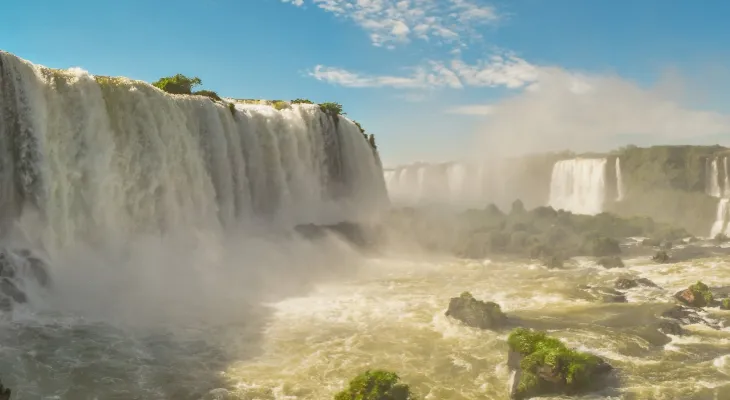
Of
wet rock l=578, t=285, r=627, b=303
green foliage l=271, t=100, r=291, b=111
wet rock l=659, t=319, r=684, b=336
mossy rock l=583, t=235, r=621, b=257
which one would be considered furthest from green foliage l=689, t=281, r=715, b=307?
green foliage l=271, t=100, r=291, b=111

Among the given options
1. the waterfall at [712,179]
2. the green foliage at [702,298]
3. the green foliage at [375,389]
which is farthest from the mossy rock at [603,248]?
the green foliage at [375,389]

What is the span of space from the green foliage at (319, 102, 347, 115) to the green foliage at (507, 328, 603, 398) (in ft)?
94.1

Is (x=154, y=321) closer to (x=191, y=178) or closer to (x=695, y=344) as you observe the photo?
(x=191, y=178)

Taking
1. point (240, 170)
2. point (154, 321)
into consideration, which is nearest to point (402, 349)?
point (154, 321)

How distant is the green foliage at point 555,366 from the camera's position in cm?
1243

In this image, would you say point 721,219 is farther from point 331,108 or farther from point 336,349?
point 336,349

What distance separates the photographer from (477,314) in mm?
17719

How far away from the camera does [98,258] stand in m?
20.4

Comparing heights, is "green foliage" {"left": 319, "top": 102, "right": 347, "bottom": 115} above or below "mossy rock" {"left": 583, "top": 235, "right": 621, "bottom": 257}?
above

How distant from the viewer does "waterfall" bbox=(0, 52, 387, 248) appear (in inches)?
732

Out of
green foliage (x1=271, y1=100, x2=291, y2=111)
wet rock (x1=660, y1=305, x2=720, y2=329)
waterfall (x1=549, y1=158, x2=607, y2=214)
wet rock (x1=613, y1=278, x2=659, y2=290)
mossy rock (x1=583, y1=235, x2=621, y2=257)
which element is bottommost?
wet rock (x1=660, y1=305, x2=720, y2=329)

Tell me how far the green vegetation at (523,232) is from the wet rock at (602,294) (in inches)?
228

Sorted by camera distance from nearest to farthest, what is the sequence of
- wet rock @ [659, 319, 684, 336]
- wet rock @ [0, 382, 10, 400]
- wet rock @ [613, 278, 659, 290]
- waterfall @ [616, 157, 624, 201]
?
wet rock @ [0, 382, 10, 400] → wet rock @ [659, 319, 684, 336] → wet rock @ [613, 278, 659, 290] → waterfall @ [616, 157, 624, 201]

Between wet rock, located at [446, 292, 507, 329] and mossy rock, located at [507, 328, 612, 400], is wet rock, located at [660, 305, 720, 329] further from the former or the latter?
mossy rock, located at [507, 328, 612, 400]
